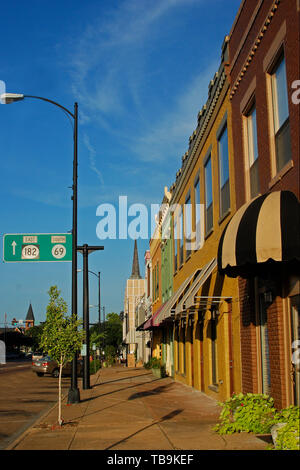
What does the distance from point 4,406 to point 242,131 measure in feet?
38.6

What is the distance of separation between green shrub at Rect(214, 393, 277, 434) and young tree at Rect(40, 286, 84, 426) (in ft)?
15.1

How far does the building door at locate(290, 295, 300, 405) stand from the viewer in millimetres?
8852

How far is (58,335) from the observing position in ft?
42.0

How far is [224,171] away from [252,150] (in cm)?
265

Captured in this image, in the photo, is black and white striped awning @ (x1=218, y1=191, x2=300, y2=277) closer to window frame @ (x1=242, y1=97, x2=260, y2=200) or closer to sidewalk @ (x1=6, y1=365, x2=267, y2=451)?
window frame @ (x1=242, y1=97, x2=260, y2=200)

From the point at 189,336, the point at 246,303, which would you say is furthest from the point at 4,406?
the point at 246,303

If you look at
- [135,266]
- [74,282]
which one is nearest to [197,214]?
[74,282]

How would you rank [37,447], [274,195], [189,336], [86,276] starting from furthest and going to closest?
1. [86,276]
2. [189,336]
3. [37,447]
4. [274,195]

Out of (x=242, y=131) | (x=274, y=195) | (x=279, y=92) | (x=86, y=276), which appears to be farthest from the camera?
(x=86, y=276)

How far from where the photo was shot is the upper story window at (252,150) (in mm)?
11555

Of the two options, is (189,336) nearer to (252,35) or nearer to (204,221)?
(204,221)

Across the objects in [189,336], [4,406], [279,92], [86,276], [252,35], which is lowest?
[4,406]

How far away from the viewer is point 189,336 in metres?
20.8

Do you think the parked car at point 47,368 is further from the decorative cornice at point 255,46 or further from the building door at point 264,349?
the decorative cornice at point 255,46
